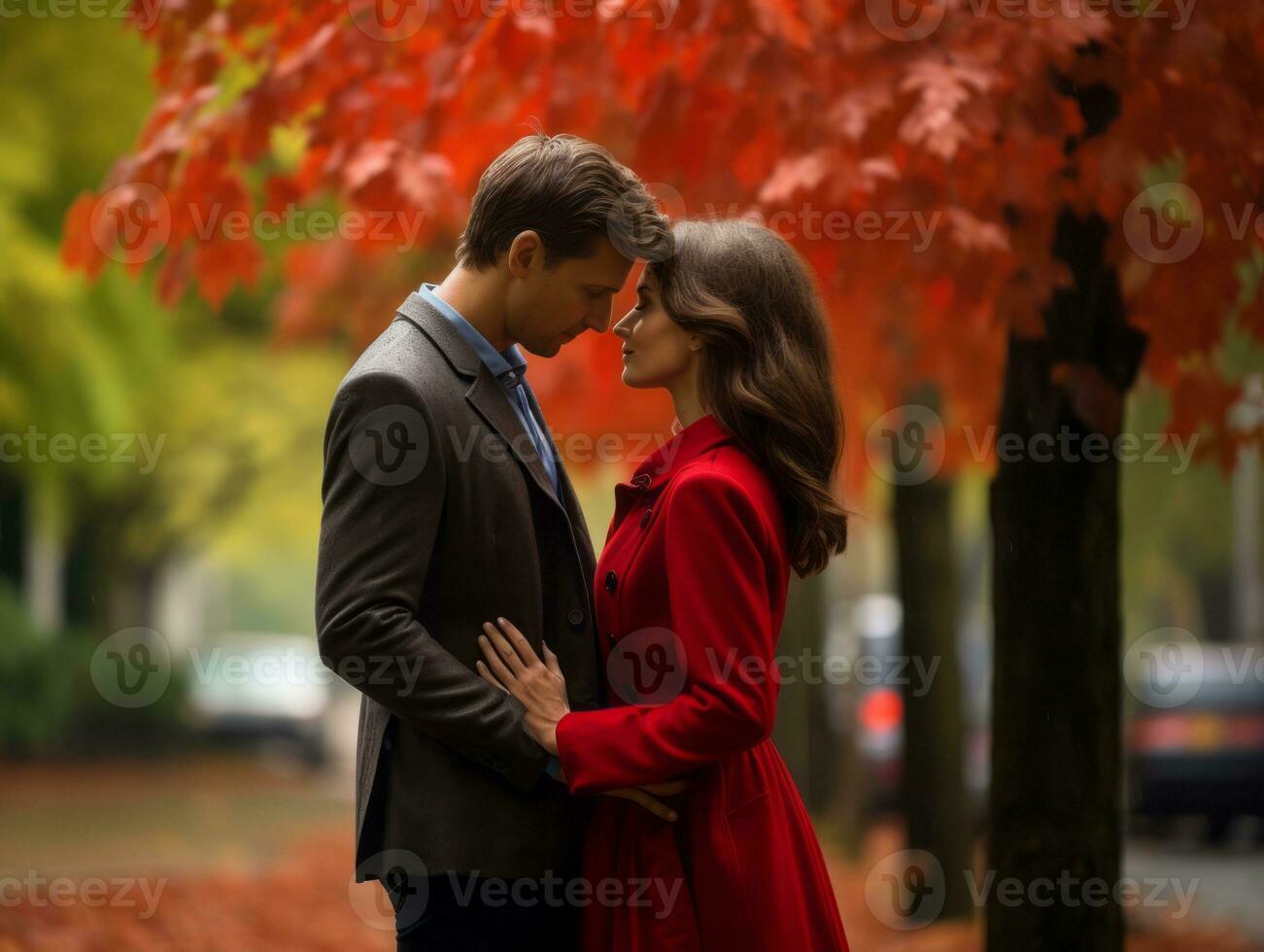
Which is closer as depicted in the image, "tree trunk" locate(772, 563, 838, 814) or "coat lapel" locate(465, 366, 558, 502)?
"coat lapel" locate(465, 366, 558, 502)

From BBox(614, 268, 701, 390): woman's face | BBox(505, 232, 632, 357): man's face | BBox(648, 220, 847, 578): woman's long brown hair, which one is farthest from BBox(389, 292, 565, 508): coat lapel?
BBox(648, 220, 847, 578): woman's long brown hair

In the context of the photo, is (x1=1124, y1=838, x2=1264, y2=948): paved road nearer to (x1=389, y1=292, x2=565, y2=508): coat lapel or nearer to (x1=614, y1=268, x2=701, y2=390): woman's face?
(x1=614, y1=268, x2=701, y2=390): woman's face

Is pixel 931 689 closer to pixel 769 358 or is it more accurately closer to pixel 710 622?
pixel 769 358

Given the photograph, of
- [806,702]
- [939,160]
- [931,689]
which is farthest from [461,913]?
[806,702]

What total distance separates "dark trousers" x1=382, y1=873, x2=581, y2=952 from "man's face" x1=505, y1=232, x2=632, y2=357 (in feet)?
3.77

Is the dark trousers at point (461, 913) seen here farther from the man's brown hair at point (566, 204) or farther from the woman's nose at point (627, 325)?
the man's brown hair at point (566, 204)

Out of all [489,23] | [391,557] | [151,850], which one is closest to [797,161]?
[489,23]

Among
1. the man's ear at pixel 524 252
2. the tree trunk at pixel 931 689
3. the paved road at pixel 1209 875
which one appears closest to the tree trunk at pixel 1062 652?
the man's ear at pixel 524 252

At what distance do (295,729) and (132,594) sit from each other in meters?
3.92

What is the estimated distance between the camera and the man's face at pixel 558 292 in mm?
3137

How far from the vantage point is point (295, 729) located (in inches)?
978

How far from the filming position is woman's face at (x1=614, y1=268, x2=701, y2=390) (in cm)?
318

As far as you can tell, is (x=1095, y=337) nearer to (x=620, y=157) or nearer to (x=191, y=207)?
(x=620, y=157)

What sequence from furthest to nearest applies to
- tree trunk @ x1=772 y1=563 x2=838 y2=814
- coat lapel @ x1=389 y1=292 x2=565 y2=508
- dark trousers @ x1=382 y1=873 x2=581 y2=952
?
tree trunk @ x1=772 y1=563 x2=838 y2=814 → coat lapel @ x1=389 y1=292 x2=565 y2=508 → dark trousers @ x1=382 y1=873 x2=581 y2=952
